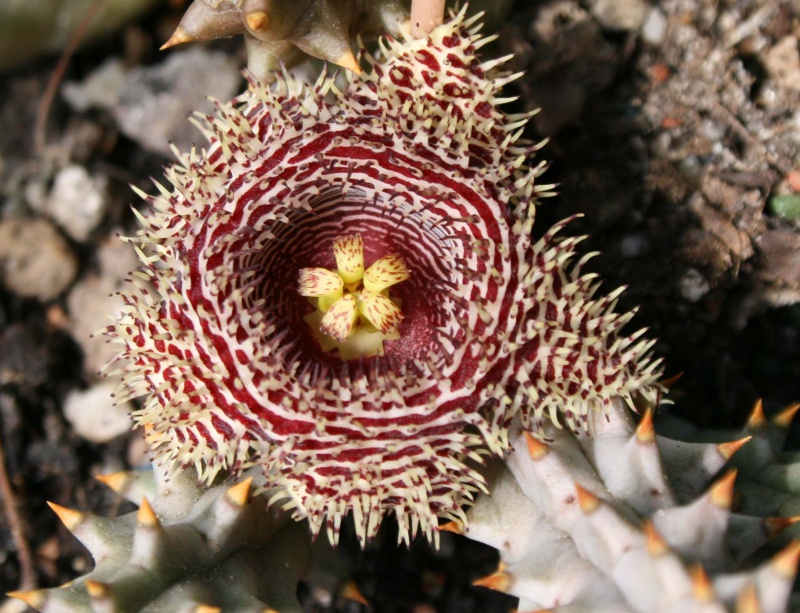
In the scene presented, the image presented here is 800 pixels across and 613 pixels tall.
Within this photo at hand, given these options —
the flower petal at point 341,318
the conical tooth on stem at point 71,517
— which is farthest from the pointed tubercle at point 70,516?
the flower petal at point 341,318

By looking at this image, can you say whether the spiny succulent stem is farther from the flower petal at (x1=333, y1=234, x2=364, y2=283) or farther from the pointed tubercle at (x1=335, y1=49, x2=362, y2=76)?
the flower petal at (x1=333, y1=234, x2=364, y2=283)

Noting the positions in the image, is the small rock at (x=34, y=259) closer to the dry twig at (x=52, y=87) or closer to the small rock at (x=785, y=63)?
the dry twig at (x=52, y=87)

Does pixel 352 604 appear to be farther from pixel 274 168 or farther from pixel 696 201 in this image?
pixel 696 201

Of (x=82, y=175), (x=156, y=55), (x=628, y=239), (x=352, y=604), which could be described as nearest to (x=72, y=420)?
(x=82, y=175)

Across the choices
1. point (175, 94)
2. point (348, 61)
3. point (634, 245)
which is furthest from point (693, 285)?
point (175, 94)

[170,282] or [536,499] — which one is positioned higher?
[170,282]

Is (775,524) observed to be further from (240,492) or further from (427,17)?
(427,17)
